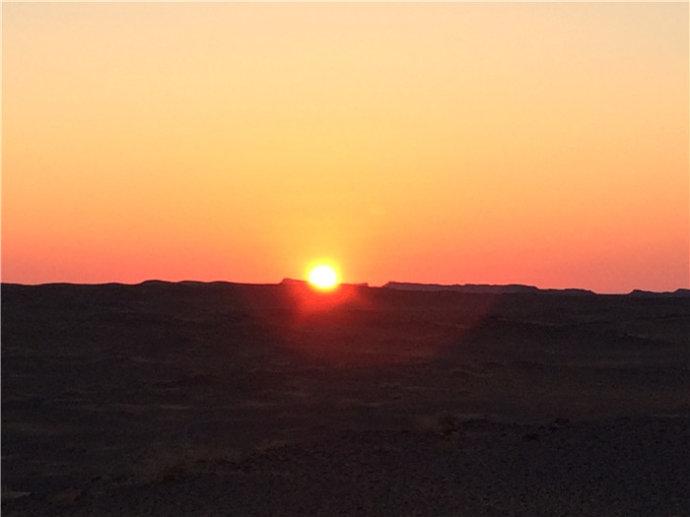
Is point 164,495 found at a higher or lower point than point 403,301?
lower

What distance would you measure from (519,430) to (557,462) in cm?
166

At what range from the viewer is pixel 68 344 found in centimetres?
2306

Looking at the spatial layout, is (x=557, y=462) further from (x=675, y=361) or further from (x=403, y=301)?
(x=403, y=301)

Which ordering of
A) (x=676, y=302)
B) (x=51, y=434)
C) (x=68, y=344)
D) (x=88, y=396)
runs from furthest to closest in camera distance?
(x=676, y=302)
(x=68, y=344)
(x=88, y=396)
(x=51, y=434)

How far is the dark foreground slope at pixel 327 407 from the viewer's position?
42.1ft

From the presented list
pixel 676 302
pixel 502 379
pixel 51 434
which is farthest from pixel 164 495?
pixel 676 302

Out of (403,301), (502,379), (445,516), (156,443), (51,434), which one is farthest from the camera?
(403,301)

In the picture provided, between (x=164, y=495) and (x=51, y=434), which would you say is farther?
(x=51, y=434)

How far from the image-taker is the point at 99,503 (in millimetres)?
12633

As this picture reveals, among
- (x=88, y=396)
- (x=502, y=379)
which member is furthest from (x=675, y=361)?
(x=88, y=396)

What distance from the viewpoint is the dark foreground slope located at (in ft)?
42.1

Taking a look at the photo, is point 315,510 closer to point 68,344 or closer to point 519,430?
point 519,430

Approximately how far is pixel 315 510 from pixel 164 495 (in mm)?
1715

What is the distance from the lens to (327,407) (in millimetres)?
17969
